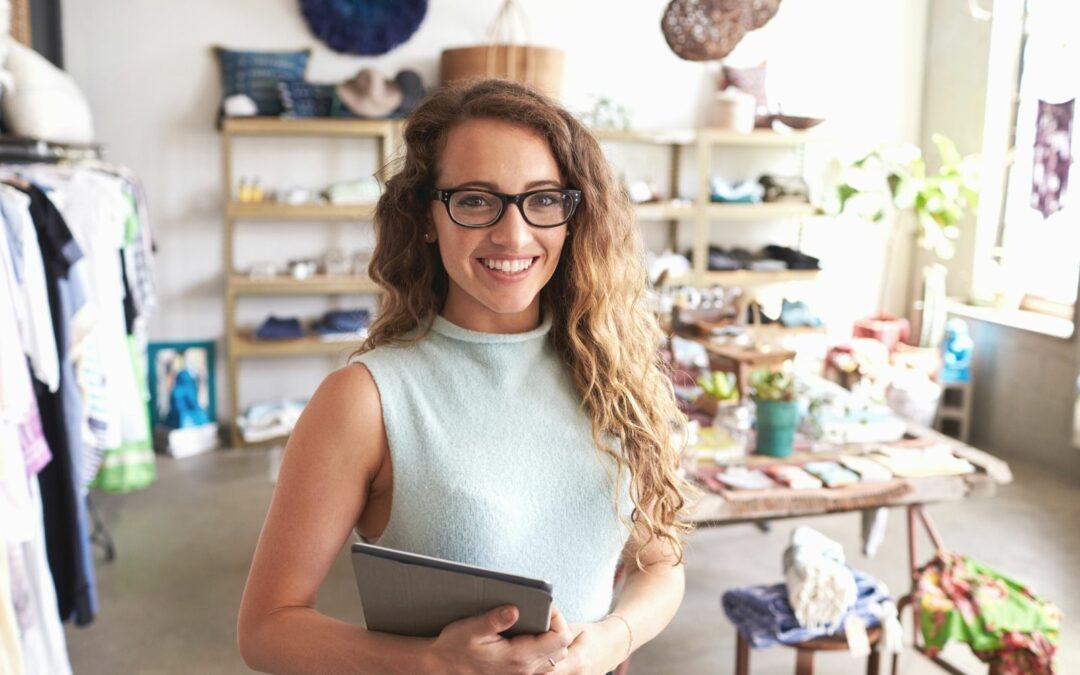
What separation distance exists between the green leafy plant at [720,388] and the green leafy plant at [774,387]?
1.01 ft

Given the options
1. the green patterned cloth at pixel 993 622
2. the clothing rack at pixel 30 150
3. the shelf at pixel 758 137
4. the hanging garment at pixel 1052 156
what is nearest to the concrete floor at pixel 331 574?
the green patterned cloth at pixel 993 622

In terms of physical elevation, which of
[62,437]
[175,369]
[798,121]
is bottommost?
[175,369]

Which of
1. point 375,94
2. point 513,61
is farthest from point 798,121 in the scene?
→ point 375,94

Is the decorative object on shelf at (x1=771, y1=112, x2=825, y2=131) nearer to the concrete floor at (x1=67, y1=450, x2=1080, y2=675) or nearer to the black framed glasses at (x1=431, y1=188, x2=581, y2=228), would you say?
the concrete floor at (x1=67, y1=450, x2=1080, y2=675)

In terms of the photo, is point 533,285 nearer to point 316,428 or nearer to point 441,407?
point 441,407

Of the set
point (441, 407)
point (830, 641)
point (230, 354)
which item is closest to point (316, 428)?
point (441, 407)

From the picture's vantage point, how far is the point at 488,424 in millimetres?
1181

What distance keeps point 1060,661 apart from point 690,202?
134 inches

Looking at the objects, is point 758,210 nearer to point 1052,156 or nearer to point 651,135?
point 651,135

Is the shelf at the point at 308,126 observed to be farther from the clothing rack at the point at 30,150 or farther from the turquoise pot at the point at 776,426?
the turquoise pot at the point at 776,426

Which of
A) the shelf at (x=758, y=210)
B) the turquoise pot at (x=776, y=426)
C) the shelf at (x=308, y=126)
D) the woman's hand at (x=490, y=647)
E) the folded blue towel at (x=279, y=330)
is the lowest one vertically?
the folded blue towel at (x=279, y=330)

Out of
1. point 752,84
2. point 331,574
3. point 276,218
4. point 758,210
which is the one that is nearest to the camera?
point 331,574

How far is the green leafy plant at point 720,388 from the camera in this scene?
10.2 ft

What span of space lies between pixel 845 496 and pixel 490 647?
1.80m
